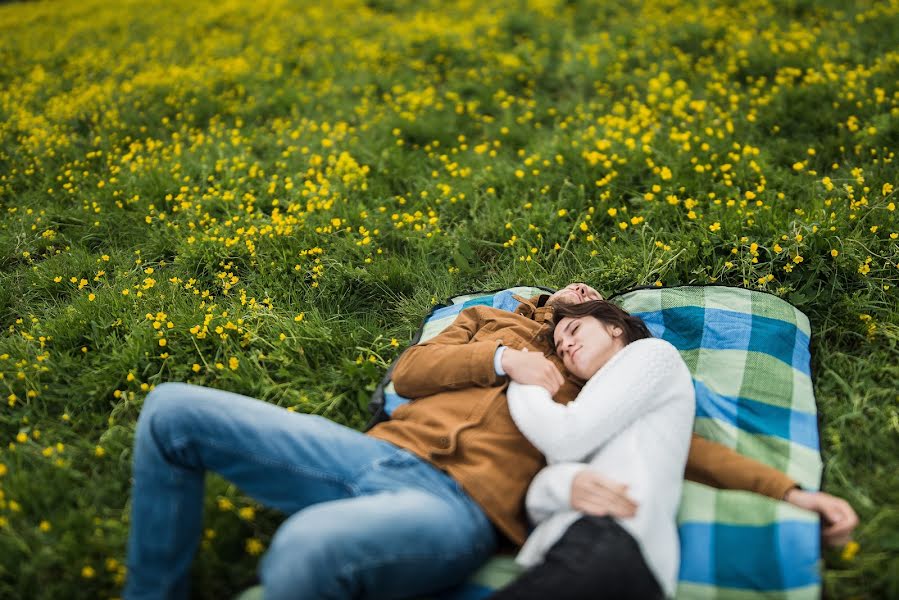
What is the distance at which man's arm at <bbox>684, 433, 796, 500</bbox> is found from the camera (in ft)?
8.08

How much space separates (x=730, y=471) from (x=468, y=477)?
100 cm

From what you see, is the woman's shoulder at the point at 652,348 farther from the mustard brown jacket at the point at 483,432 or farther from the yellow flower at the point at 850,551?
the yellow flower at the point at 850,551

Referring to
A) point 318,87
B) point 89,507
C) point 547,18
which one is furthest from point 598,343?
point 547,18

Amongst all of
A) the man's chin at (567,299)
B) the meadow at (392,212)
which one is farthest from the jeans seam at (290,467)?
the man's chin at (567,299)

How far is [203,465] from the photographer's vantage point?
2404 millimetres

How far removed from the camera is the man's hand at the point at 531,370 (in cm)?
258

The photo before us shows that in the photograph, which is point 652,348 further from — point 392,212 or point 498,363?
point 392,212

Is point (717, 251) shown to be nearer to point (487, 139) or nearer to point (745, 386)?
point (745, 386)

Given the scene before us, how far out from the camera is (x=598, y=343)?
2.73 meters

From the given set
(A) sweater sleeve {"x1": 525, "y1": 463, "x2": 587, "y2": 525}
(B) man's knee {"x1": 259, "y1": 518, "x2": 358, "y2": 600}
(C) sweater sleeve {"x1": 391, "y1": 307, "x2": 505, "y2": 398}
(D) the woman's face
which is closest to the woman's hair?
(D) the woman's face

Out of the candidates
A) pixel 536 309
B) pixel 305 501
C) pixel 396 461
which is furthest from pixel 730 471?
pixel 305 501

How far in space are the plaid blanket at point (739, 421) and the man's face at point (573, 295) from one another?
1.20ft

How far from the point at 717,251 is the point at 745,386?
106 centimetres

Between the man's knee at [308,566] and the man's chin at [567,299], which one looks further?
the man's chin at [567,299]
